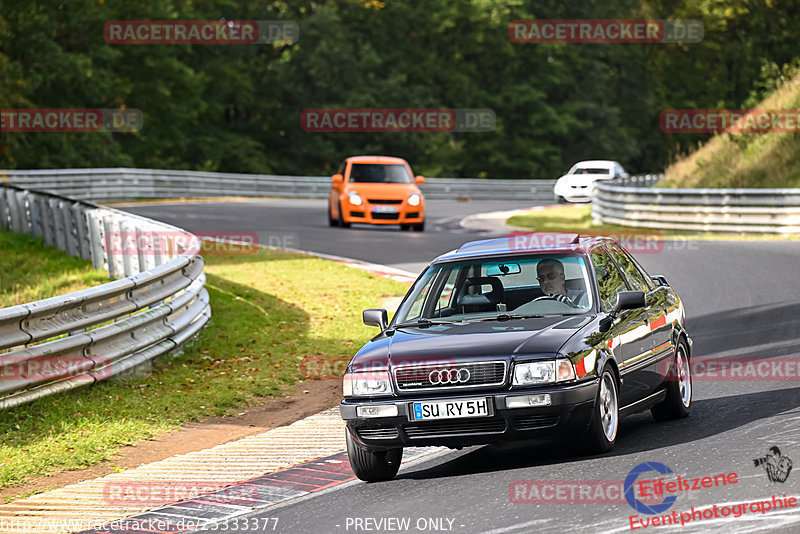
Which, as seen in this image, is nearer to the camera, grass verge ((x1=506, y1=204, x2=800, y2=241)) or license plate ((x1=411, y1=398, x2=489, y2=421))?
license plate ((x1=411, y1=398, x2=489, y2=421))

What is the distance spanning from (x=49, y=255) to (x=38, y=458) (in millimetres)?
12273

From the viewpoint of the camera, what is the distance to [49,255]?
20.9m

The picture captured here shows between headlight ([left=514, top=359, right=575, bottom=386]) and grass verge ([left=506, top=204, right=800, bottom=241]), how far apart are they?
18.3 metres

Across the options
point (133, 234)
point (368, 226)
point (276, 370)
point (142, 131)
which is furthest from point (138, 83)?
point (276, 370)

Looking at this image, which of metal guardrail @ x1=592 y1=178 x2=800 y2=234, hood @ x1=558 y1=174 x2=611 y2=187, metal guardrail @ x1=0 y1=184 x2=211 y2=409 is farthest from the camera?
hood @ x1=558 y1=174 x2=611 y2=187

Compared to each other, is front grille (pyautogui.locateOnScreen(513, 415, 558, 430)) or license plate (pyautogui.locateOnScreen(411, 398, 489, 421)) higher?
license plate (pyautogui.locateOnScreen(411, 398, 489, 421))

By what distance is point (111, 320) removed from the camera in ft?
42.5

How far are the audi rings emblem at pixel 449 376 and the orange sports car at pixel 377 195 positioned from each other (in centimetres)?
2074

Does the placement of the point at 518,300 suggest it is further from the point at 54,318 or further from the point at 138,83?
the point at 138,83

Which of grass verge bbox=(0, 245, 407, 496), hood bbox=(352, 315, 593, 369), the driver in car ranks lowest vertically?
grass verge bbox=(0, 245, 407, 496)

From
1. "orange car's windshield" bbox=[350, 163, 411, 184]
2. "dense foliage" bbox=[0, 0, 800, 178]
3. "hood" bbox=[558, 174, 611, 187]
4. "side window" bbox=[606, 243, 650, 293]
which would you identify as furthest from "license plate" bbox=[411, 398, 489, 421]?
"dense foliage" bbox=[0, 0, 800, 178]

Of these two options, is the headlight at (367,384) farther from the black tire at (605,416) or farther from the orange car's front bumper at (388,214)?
the orange car's front bumper at (388,214)

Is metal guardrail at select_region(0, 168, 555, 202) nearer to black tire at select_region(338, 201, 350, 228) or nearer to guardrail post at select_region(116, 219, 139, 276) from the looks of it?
black tire at select_region(338, 201, 350, 228)

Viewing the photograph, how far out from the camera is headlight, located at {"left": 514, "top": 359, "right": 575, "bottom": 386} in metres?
7.52
